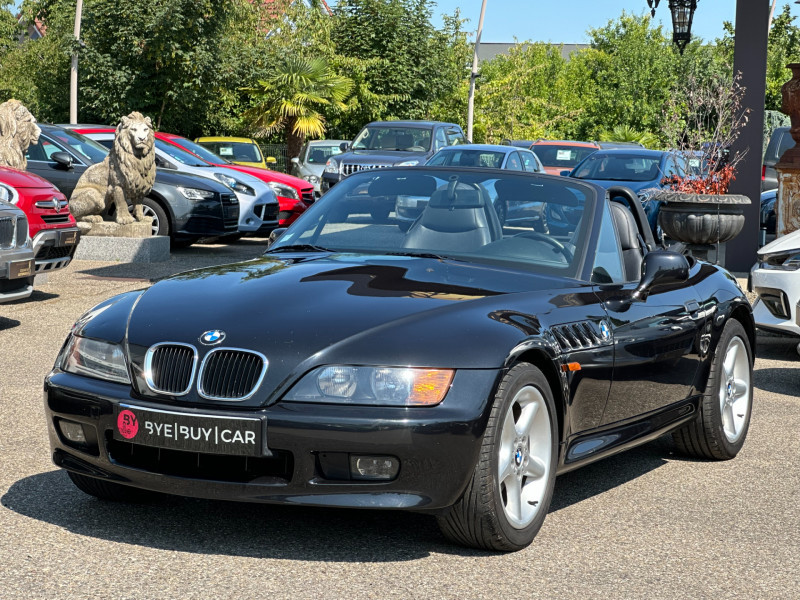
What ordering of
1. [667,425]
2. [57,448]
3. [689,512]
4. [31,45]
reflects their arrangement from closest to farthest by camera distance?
[57,448] → [689,512] → [667,425] → [31,45]

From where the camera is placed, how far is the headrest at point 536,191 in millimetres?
5660

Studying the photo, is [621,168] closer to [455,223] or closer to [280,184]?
[280,184]

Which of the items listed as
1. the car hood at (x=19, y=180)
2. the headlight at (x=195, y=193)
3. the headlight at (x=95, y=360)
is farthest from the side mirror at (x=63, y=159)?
the headlight at (x=95, y=360)

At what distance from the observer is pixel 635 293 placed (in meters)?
5.48

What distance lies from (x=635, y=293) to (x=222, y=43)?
2973cm

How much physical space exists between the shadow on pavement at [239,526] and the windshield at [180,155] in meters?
14.2

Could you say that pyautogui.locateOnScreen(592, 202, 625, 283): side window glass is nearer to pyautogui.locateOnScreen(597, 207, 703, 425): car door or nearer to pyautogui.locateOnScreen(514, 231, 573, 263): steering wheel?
pyautogui.locateOnScreen(597, 207, 703, 425): car door

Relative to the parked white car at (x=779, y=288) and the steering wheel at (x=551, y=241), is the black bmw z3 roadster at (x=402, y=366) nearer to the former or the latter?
the steering wheel at (x=551, y=241)

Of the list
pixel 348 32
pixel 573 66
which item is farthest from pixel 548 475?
pixel 573 66

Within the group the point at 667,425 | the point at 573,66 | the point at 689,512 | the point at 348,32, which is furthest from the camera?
the point at 573,66

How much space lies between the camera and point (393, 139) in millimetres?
23219

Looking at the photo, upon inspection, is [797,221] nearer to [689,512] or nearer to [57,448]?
[689,512]

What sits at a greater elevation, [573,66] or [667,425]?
[573,66]

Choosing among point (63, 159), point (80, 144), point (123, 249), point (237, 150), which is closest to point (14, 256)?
point (63, 159)
